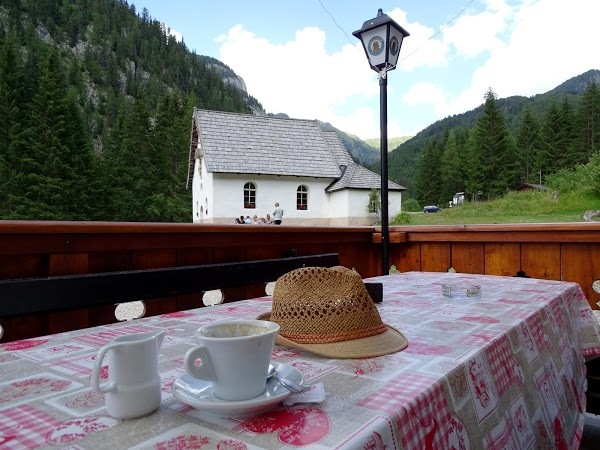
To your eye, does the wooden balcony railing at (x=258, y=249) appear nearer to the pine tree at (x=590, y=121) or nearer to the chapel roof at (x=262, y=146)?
the chapel roof at (x=262, y=146)

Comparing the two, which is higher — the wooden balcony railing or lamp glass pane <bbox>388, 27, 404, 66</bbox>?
lamp glass pane <bbox>388, 27, 404, 66</bbox>

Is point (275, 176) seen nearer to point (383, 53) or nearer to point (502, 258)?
point (383, 53)

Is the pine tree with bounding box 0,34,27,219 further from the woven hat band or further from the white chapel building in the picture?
the woven hat band

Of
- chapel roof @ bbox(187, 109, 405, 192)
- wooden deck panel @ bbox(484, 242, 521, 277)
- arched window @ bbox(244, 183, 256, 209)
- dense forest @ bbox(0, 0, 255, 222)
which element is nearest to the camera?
wooden deck panel @ bbox(484, 242, 521, 277)

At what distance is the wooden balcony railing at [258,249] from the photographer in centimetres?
108

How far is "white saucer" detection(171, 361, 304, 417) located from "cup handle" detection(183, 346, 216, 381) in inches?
0.8

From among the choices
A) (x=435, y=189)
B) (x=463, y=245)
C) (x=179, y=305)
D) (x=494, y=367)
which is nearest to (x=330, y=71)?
(x=435, y=189)

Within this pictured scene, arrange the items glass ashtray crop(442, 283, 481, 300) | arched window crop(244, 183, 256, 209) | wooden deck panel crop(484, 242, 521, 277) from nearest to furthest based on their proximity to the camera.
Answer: glass ashtray crop(442, 283, 481, 300) → wooden deck panel crop(484, 242, 521, 277) → arched window crop(244, 183, 256, 209)

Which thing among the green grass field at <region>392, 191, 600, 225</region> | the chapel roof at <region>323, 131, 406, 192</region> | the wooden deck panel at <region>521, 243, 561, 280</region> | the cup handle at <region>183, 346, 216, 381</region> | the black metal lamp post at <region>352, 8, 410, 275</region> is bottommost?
the wooden deck panel at <region>521, 243, 561, 280</region>

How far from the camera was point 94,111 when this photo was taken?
2250cm

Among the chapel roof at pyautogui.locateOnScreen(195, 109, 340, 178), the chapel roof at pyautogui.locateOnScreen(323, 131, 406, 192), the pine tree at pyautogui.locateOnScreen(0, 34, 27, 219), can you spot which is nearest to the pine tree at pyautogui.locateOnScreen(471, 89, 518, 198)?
the chapel roof at pyautogui.locateOnScreen(323, 131, 406, 192)

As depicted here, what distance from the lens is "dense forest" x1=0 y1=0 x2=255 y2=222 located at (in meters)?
14.9

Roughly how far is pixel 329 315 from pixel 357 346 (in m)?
0.06

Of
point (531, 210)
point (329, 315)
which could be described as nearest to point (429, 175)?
point (531, 210)
